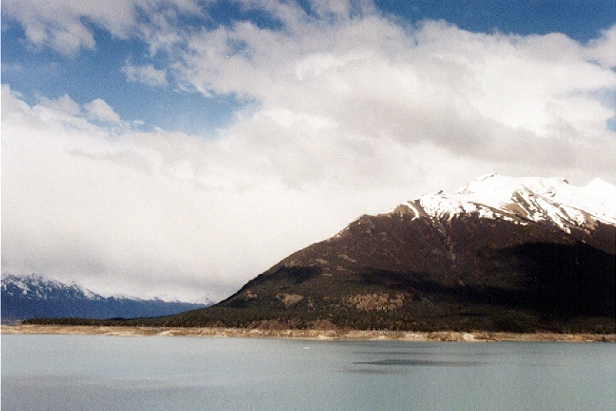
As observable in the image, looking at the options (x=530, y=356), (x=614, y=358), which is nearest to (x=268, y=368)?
(x=530, y=356)

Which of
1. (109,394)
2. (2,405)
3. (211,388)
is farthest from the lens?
(211,388)

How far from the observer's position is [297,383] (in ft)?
327

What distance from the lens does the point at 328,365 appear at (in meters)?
132

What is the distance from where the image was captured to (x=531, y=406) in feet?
266

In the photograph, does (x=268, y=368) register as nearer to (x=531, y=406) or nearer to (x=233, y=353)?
(x=233, y=353)

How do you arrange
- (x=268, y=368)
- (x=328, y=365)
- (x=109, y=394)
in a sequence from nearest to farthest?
1. (x=109, y=394)
2. (x=268, y=368)
3. (x=328, y=365)

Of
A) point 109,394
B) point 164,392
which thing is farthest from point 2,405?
point 164,392

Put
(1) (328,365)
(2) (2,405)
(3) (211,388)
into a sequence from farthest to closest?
(1) (328,365)
(3) (211,388)
(2) (2,405)

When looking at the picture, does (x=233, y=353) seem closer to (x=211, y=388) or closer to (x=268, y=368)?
(x=268, y=368)

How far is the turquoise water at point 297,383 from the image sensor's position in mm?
79500

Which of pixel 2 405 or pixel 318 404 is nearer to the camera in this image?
pixel 2 405

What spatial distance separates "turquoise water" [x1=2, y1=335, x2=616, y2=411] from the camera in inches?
3130

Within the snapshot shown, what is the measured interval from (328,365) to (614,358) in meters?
83.6

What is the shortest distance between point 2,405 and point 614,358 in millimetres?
149900
